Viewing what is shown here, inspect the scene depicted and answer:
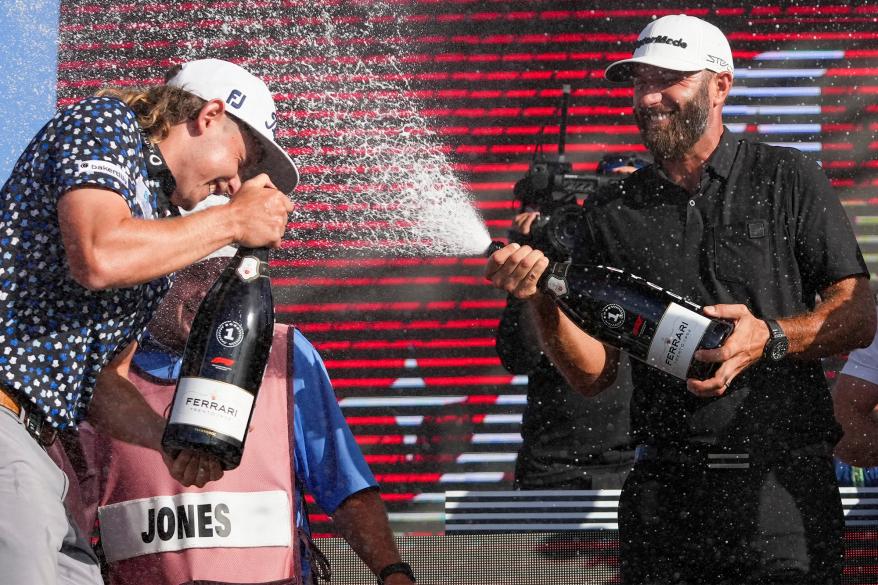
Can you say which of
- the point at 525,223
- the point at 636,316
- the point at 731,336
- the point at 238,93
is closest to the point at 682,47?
the point at 636,316

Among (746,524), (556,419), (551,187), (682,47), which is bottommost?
(556,419)

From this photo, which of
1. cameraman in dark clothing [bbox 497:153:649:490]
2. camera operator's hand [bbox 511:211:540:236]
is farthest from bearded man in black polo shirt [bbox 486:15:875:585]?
camera operator's hand [bbox 511:211:540:236]

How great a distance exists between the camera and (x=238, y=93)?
277cm

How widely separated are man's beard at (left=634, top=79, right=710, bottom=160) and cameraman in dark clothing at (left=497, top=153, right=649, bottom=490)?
3.52 ft

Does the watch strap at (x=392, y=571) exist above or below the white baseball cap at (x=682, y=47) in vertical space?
below

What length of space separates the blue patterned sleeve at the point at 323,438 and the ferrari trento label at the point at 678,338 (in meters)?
0.79

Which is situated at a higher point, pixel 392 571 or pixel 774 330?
pixel 774 330

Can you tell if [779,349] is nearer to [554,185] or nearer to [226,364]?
[226,364]

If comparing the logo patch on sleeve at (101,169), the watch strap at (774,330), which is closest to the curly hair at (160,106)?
the logo patch on sleeve at (101,169)

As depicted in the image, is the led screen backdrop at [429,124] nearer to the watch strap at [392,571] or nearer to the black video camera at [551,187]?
the black video camera at [551,187]

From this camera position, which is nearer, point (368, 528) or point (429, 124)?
point (368, 528)

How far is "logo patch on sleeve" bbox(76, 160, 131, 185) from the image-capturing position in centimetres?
228

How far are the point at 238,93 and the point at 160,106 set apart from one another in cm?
21

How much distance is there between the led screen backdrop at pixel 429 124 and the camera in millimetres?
6406
